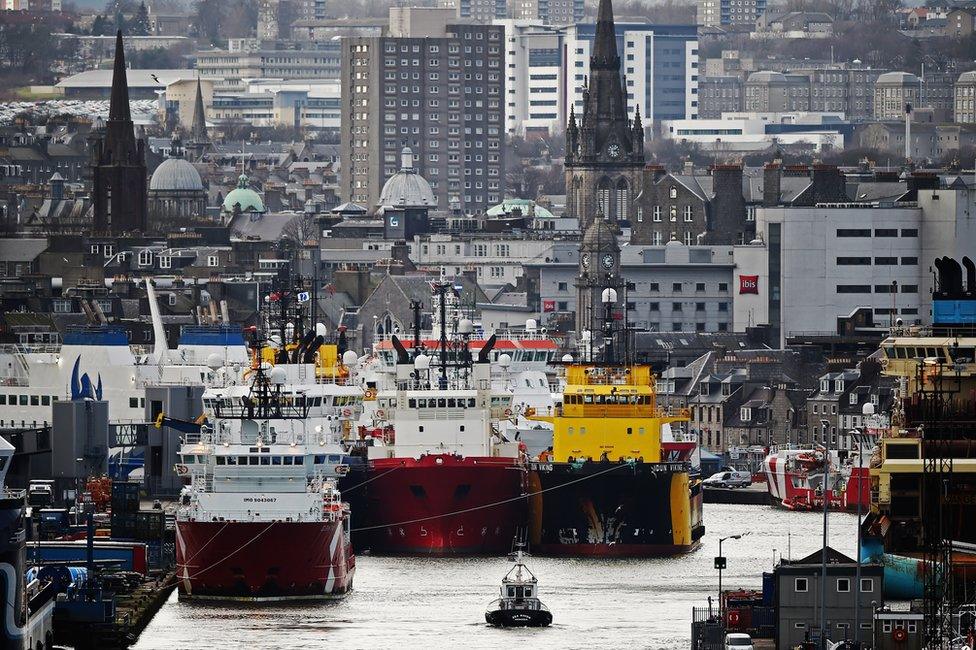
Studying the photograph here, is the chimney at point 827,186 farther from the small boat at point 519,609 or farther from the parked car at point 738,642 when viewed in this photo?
the parked car at point 738,642

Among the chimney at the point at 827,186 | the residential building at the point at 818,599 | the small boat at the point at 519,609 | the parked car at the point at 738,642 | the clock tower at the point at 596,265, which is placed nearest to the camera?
the parked car at the point at 738,642

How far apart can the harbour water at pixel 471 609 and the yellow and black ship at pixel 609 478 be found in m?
1.34

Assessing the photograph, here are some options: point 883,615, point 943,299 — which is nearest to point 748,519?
point 943,299

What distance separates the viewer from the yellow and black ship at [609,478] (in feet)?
342

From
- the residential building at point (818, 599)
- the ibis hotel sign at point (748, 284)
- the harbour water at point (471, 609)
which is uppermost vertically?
the ibis hotel sign at point (748, 284)

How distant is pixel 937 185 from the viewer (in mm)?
182875

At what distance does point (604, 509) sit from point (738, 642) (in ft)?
106

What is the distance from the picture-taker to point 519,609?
277 feet

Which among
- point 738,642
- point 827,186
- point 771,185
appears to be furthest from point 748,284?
point 738,642

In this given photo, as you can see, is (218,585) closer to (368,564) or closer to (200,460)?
(200,460)

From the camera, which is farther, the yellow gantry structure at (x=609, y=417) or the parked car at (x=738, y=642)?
the yellow gantry structure at (x=609, y=417)

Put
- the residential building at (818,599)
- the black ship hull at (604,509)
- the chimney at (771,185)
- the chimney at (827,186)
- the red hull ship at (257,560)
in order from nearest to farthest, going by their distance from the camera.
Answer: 1. the residential building at (818,599)
2. the red hull ship at (257,560)
3. the black ship hull at (604,509)
4. the chimney at (827,186)
5. the chimney at (771,185)

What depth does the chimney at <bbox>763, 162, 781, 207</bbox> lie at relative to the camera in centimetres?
19491

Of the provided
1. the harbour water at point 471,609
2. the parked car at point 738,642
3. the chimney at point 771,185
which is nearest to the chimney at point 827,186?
the chimney at point 771,185
